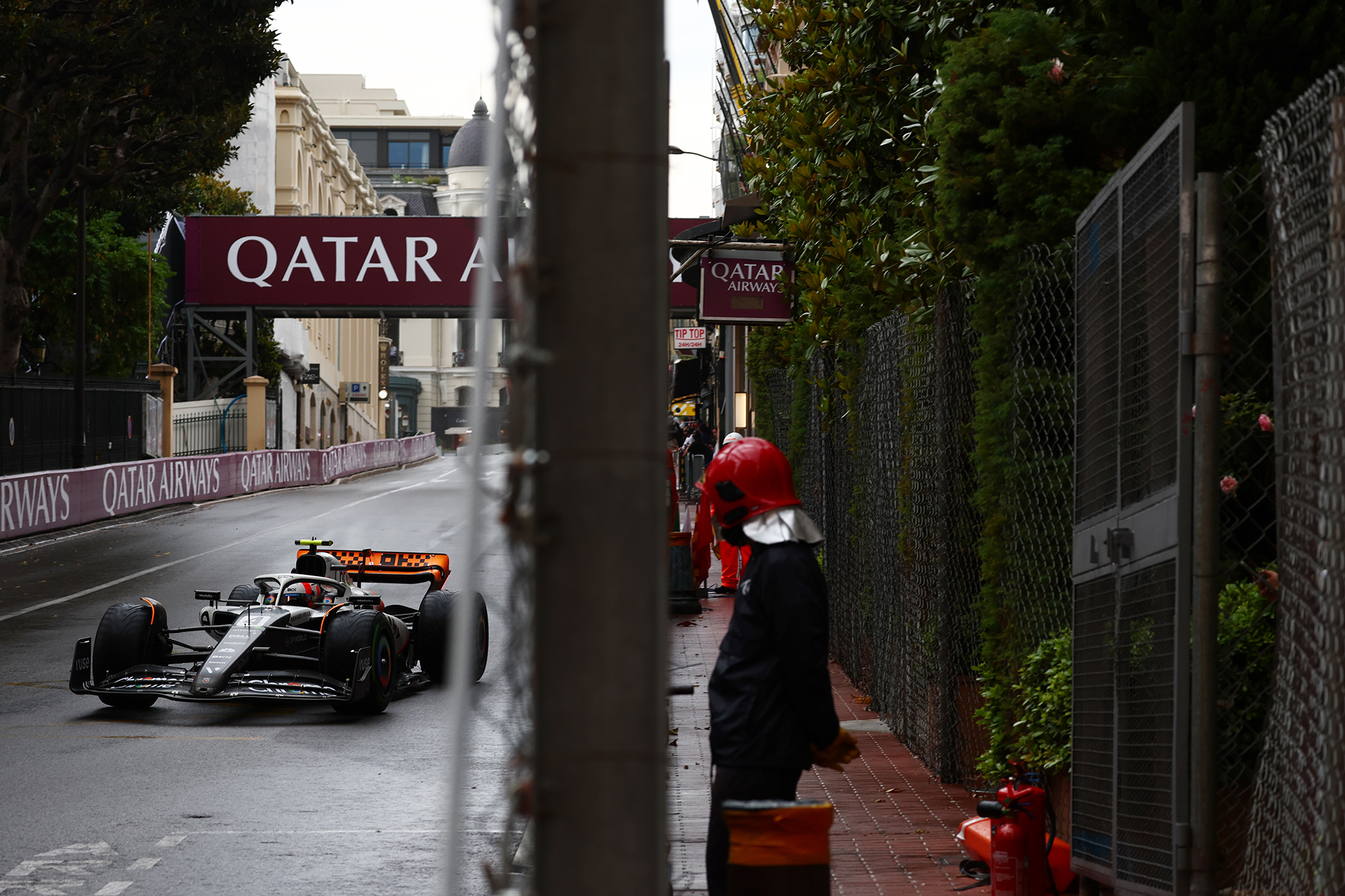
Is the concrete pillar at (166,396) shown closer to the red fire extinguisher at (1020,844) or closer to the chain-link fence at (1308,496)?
the red fire extinguisher at (1020,844)

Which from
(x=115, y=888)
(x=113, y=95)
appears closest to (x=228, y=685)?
(x=115, y=888)

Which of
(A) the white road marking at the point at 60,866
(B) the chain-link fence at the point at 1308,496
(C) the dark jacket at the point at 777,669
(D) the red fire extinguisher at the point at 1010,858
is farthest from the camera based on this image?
(A) the white road marking at the point at 60,866

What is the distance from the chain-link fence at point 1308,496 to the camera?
118 inches

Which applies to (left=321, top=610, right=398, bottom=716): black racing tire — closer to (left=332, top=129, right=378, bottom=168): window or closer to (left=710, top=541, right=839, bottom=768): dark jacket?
(left=710, top=541, right=839, bottom=768): dark jacket

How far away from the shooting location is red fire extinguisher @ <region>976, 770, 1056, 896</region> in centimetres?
529

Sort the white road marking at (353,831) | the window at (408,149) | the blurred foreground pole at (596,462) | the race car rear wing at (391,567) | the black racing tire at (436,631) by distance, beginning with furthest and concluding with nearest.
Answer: the window at (408,149) → the race car rear wing at (391,567) → the black racing tire at (436,631) → the white road marking at (353,831) → the blurred foreground pole at (596,462)

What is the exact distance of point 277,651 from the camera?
10.9m

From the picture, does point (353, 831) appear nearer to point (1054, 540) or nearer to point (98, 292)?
point (1054, 540)

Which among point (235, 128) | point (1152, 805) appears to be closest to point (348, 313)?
point (235, 128)

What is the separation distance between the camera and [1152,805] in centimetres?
427

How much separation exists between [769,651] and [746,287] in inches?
452

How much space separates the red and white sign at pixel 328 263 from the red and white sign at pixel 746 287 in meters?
27.3

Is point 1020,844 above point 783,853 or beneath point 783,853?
beneath

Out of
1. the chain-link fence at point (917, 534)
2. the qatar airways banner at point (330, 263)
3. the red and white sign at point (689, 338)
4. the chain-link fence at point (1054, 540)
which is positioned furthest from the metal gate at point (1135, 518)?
the qatar airways banner at point (330, 263)
